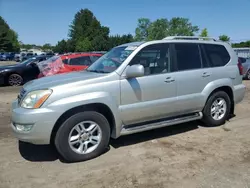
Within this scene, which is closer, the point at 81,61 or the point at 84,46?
the point at 81,61

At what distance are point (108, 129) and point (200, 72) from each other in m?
2.22

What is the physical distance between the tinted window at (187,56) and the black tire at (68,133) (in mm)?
1856

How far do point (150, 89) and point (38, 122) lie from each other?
74.0 inches

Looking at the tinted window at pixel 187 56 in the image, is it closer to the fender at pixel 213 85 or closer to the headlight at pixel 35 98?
the fender at pixel 213 85

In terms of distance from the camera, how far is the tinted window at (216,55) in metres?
5.32

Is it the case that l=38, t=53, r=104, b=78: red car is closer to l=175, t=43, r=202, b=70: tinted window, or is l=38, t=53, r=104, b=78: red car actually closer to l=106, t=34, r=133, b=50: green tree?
l=175, t=43, r=202, b=70: tinted window

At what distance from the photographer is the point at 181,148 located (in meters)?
4.38

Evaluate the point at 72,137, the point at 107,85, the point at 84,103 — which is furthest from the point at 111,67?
the point at 72,137

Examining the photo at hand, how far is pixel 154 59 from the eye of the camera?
465 cm

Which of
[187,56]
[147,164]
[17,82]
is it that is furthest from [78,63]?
[147,164]

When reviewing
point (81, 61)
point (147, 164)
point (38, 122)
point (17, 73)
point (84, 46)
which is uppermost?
point (84, 46)

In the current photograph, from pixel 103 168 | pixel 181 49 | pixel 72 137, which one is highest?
pixel 181 49

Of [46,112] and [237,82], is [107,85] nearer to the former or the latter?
[46,112]

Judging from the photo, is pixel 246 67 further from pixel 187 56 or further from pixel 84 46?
pixel 84 46
